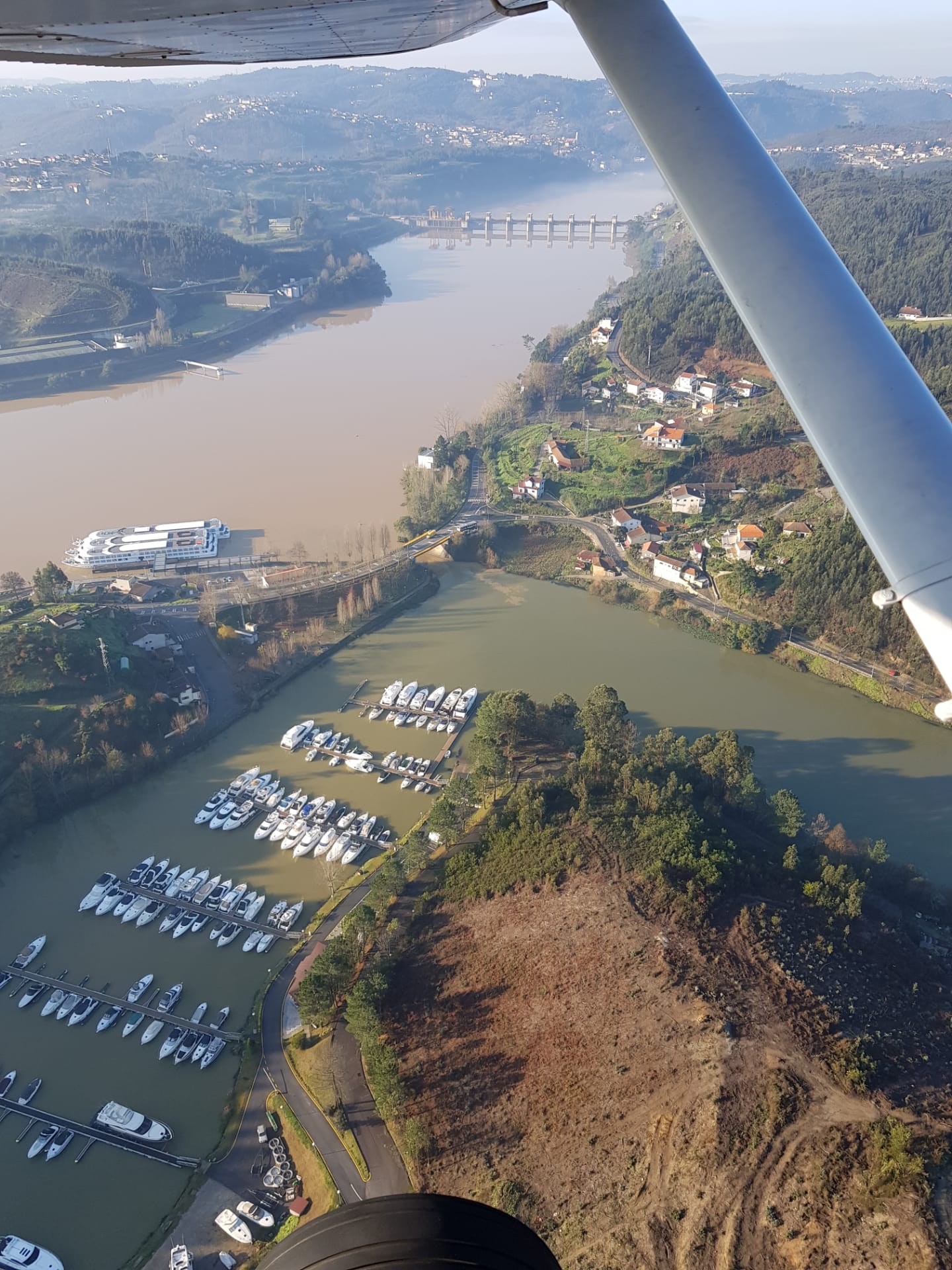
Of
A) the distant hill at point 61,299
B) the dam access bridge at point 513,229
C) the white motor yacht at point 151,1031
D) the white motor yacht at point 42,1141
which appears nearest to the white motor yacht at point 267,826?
the white motor yacht at point 151,1031

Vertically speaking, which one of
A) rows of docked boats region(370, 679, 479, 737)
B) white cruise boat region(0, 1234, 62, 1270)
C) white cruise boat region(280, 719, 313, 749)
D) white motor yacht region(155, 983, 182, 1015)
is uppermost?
rows of docked boats region(370, 679, 479, 737)

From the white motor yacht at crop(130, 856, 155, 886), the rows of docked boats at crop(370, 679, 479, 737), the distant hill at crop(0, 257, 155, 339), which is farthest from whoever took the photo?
the distant hill at crop(0, 257, 155, 339)

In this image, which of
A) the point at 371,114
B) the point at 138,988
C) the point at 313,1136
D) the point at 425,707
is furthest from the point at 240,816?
the point at 371,114

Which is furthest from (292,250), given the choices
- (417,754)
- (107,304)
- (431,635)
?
(417,754)

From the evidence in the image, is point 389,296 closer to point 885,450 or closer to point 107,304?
point 107,304

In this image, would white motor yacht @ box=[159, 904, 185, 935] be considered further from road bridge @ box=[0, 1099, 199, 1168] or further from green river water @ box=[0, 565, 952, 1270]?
road bridge @ box=[0, 1099, 199, 1168]

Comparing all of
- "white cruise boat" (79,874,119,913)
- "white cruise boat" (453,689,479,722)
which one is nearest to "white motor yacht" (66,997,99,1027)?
"white cruise boat" (79,874,119,913)

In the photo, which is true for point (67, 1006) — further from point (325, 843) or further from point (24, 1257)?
point (325, 843)
